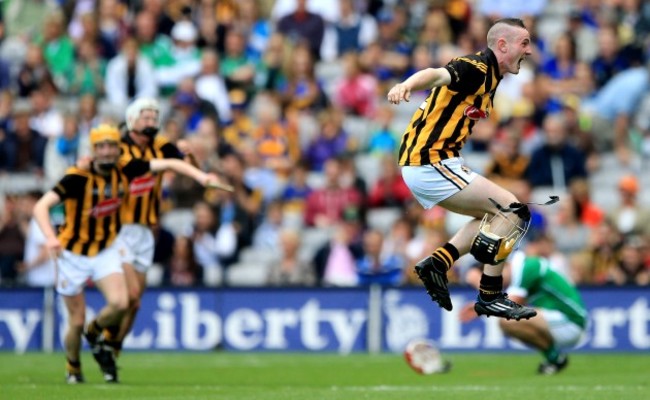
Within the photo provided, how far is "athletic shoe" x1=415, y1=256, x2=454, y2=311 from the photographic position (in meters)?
11.0

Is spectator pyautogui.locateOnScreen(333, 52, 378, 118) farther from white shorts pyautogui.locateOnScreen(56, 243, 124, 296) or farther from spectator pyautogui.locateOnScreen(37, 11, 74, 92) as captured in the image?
white shorts pyautogui.locateOnScreen(56, 243, 124, 296)

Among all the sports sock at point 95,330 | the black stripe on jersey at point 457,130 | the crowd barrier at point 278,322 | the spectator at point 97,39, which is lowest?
the crowd barrier at point 278,322

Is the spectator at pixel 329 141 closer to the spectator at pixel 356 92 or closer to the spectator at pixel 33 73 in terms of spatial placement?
the spectator at pixel 356 92

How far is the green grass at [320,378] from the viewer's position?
39.0 ft

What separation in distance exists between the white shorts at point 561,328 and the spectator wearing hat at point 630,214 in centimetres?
412

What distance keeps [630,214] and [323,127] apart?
4.50 m

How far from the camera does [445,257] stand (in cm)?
1110

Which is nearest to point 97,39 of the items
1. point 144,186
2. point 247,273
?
point 247,273

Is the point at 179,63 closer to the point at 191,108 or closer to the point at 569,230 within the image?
the point at 191,108

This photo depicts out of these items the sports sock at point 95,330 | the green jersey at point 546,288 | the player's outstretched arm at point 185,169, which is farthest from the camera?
the green jersey at point 546,288

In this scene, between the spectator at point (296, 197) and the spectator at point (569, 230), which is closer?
the spectator at point (569, 230)

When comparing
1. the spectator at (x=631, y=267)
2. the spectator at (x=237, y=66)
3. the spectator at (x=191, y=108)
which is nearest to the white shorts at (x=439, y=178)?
the spectator at (x=631, y=267)

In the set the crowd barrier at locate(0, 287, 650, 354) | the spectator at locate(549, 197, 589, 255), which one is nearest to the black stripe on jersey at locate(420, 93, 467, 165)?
the crowd barrier at locate(0, 287, 650, 354)

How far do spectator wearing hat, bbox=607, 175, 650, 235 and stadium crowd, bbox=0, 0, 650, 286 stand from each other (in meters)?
0.02
